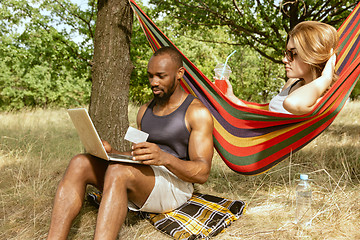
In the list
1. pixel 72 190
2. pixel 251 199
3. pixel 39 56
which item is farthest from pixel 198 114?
pixel 39 56

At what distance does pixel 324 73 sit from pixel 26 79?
11184 millimetres

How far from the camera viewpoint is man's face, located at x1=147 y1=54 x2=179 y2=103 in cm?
194

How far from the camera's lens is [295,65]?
6.49ft

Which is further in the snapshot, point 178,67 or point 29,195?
point 29,195

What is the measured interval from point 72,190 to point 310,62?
165 cm

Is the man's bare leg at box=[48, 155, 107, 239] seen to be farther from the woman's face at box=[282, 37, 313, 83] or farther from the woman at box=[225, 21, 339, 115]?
the woman's face at box=[282, 37, 313, 83]

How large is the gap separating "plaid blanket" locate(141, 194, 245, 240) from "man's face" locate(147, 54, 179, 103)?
0.80m

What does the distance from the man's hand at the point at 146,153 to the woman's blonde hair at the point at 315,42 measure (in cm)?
113

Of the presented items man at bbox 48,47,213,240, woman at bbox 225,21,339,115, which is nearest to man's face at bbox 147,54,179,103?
man at bbox 48,47,213,240

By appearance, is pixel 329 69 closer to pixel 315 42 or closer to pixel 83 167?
pixel 315 42

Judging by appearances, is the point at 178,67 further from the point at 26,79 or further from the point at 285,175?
the point at 26,79

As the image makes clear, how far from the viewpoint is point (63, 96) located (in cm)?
1159

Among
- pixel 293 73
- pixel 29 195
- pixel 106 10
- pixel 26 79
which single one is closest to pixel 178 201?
pixel 293 73

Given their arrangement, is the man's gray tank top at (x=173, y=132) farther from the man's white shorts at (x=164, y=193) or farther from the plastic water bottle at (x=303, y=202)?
the plastic water bottle at (x=303, y=202)
